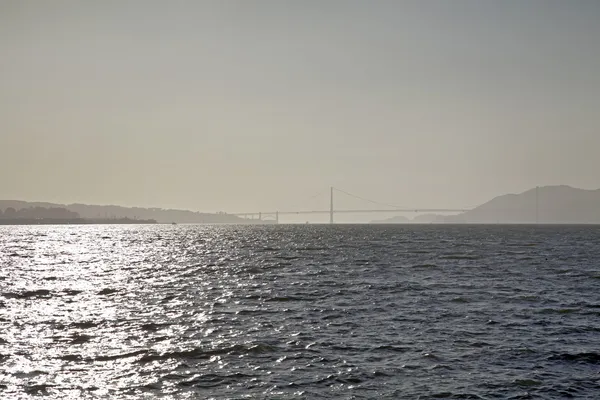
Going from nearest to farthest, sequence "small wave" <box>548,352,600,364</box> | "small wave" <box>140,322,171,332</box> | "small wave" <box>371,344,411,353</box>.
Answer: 1. "small wave" <box>548,352,600,364</box>
2. "small wave" <box>371,344,411,353</box>
3. "small wave" <box>140,322,171,332</box>

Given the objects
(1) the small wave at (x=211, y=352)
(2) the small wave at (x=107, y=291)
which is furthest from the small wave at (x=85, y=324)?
(2) the small wave at (x=107, y=291)

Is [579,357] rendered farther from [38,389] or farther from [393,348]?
[38,389]

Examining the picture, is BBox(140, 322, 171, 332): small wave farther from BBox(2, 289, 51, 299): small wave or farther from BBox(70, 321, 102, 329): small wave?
BBox(2, 289, 51, 299): small wave

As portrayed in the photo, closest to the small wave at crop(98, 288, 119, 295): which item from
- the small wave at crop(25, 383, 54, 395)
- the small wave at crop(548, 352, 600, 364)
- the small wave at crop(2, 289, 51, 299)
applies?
the small wave at crop(2, 289, 51, 299)

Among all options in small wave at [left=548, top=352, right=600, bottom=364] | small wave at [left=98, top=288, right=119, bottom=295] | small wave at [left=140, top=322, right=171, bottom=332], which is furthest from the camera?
small wave at [left=98, top=288, right=119, bottom=295]

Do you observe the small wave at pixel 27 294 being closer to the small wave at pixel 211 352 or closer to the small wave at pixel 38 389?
the small wave at pixel 211 352

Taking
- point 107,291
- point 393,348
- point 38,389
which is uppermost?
point 393,348

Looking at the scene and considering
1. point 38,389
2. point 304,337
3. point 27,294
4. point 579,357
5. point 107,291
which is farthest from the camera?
point 107,291

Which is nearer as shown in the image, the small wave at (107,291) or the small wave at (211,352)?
the small wave at (211,352)

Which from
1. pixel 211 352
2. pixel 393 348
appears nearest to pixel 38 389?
pixel 211 352

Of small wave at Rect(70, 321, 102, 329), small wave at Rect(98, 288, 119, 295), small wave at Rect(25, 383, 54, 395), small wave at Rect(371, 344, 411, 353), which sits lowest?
small wave at Rect(98, 288, 119, 295)

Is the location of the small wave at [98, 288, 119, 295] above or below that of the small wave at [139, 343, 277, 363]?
below

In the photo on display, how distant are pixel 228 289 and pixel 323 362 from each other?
73.0 feet

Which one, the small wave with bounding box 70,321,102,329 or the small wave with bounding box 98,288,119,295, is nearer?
the small wave with bounding box 70,321,102,329
